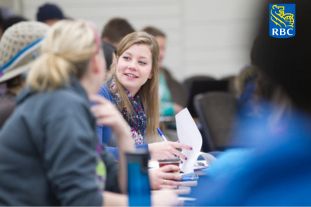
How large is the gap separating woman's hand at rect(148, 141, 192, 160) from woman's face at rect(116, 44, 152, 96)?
2.28 ft

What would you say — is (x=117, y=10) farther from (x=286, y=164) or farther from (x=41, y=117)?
(x=286, y=164)

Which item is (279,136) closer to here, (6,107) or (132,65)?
(6,107)

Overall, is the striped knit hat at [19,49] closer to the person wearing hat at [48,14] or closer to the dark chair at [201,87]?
the person wearing hat at [48,14]

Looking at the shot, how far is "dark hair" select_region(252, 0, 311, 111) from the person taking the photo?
0.72 meters

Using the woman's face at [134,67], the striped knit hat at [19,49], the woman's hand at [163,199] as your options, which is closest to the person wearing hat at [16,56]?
the striped knit hat at [19,49]

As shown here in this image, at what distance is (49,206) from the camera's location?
152cm

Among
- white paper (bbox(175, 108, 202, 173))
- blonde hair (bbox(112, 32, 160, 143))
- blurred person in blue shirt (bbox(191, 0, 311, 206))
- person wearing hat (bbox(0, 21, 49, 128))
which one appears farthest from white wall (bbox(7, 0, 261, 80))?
blurred person in blue shirt (bbox(191, 0, 311, 206))

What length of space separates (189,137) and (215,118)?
2.35m

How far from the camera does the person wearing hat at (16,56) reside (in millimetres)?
1916

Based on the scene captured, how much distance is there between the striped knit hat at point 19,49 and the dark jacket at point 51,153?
38cm

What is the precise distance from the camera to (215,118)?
15.7 feet

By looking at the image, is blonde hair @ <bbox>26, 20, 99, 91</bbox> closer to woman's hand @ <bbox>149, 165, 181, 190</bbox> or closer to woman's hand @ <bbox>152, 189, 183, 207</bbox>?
woman's hand @ <bbox>152, 189, 183, 207</bbox>

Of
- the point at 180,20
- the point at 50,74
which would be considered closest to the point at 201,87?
the point at 180,20

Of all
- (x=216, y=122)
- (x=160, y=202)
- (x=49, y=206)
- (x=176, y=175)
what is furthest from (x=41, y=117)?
(x=216, y=122)
